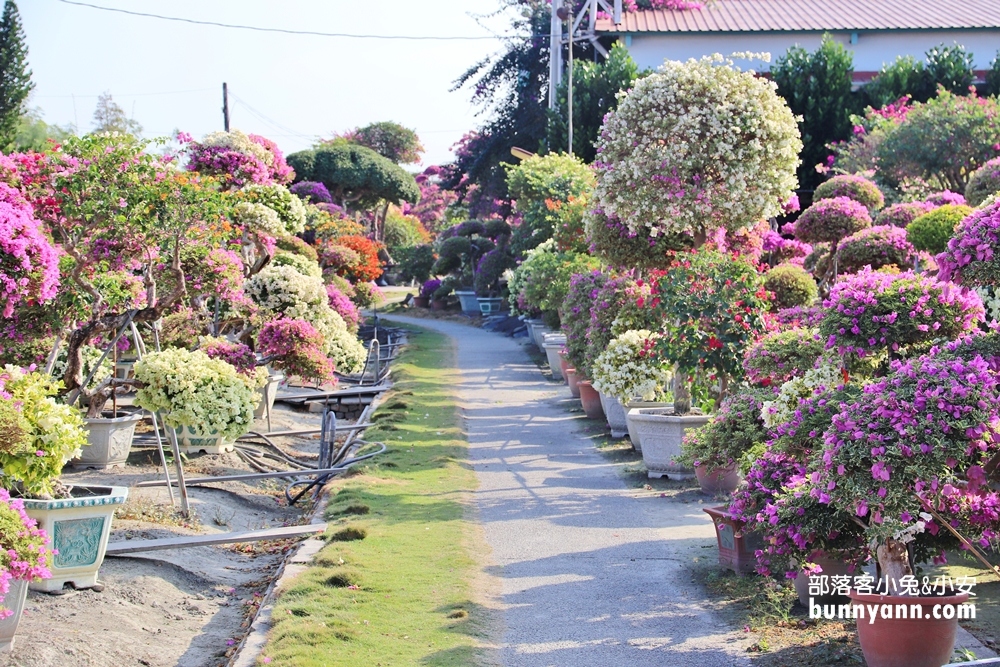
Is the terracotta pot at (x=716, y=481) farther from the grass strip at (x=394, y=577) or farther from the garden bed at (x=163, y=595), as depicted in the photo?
the garden bed at (x=163, y=595)

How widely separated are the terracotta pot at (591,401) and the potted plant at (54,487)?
316 inches

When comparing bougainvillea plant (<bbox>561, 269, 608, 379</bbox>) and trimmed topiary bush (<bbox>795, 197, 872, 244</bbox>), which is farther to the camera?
bougainvillea plant (<bbox>561, 269, 608, 379</bbox>)

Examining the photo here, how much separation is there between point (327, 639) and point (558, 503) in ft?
12.6

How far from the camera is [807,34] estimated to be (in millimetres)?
29594

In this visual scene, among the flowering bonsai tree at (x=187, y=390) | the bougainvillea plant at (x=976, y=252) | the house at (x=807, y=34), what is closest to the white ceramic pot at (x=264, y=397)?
the flowering bonsai tree at (x=187, y=390)

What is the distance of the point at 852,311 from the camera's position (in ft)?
20.0

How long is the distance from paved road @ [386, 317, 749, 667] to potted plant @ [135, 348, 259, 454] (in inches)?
90.2

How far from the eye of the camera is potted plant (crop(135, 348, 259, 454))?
8.63 meters

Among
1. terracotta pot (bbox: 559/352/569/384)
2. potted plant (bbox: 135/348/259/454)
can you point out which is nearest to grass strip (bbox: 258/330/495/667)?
potted plant (bbox: 135/348/259/454)

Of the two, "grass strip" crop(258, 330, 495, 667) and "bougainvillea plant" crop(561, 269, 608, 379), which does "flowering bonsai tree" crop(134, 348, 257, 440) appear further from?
"bougainvillea plant" crop(561, 269, 608, 379)

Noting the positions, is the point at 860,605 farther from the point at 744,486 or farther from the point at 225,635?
the point at 225,635

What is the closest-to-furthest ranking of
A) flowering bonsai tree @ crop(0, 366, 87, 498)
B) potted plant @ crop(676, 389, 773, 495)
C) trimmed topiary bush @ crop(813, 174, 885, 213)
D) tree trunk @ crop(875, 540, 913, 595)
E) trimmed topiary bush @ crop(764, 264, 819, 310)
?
1. tree trunk @ crop(875, 540, 913, 595)
2. flowering bonsai tree @ crop(0, 366, 87, 498)
3. potted plant @ crop(676, 389, 773, 495)
4. trimmed topiary bush @ crop(764, 264, 819, 310)
5. trimmed topiary bush @ crop(813, 174, 885, 213)

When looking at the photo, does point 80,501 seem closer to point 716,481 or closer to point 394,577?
point 394,577

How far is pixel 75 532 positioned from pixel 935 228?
9.20m
